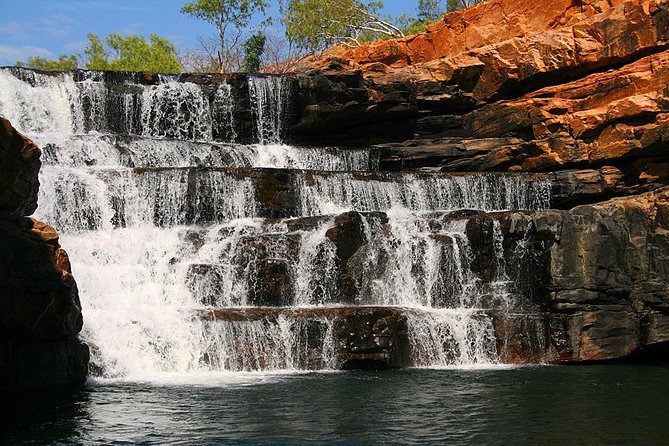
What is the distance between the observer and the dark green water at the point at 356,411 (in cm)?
1155

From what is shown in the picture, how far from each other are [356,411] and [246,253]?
25.2ft

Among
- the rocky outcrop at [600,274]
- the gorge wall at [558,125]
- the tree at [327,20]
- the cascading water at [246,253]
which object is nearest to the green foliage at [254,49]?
the tree at [327,20]

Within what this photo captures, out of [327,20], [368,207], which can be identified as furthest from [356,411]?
[327,20]

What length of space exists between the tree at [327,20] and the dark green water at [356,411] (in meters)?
37.7

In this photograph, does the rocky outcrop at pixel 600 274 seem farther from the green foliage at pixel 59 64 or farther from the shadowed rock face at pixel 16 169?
the green foliage at pixel 59 64

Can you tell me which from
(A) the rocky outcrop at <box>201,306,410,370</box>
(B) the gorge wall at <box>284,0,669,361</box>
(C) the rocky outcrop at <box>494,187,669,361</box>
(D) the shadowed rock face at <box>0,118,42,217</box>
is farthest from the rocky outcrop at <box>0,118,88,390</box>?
(C) the rocky outcrop at <box>494,187,669,361</box>

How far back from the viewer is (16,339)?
579 inches

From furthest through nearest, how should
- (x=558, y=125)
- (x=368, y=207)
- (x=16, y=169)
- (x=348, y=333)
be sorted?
(x=558, y=125) → (x=368, y=207) → (x=348, y=333) → (x=16, y=169)

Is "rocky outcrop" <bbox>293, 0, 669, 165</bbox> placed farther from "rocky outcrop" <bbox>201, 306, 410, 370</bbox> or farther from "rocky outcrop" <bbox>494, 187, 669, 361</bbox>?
"rocky outcrop" <bbox>201, 306, 410, 370</bbox>

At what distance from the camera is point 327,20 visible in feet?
178

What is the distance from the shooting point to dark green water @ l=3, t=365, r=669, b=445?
455 inches

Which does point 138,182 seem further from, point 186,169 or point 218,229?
point 218,229

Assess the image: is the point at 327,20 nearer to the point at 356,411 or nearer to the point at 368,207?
the point at 368,207

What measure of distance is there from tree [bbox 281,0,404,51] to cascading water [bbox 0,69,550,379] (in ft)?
88.9
